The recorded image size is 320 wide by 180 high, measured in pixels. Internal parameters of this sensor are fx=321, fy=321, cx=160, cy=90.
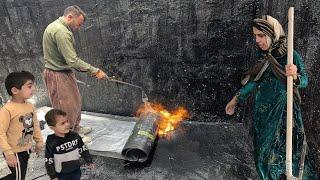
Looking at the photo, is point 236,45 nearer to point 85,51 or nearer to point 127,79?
point 127,79

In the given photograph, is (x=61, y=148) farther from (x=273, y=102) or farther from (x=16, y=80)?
(x=273, y=102)

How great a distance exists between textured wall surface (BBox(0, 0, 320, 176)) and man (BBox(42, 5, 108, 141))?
1.00 meters

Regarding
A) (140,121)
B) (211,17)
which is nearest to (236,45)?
(211,17)

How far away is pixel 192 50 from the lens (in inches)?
250

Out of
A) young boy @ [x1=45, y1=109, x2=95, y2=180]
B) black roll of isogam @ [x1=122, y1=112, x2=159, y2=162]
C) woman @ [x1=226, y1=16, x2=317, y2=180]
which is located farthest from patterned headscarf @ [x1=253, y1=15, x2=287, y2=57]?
young boy @ [x1=45, y1=109, x2=95, y2=180]

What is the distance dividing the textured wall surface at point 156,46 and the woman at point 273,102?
1.52 metres

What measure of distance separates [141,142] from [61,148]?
1546mm

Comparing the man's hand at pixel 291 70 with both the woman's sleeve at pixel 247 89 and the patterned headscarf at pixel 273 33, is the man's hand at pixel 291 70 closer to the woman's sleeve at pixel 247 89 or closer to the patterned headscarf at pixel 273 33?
the patterned headscarf at pixel 273 33

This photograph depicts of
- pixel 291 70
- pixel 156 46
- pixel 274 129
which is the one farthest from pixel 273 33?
pixel 156 46

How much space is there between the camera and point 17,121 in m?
4.20

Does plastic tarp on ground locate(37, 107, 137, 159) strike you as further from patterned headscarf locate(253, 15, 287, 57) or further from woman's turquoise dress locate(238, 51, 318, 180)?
patterned headscarf locate(253, 15, 287, 57)

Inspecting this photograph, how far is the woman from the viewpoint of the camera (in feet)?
12.8

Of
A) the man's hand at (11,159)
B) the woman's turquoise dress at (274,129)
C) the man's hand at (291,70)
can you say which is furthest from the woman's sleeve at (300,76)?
the man's hand at (11,159)

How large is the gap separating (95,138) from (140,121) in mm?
1115
